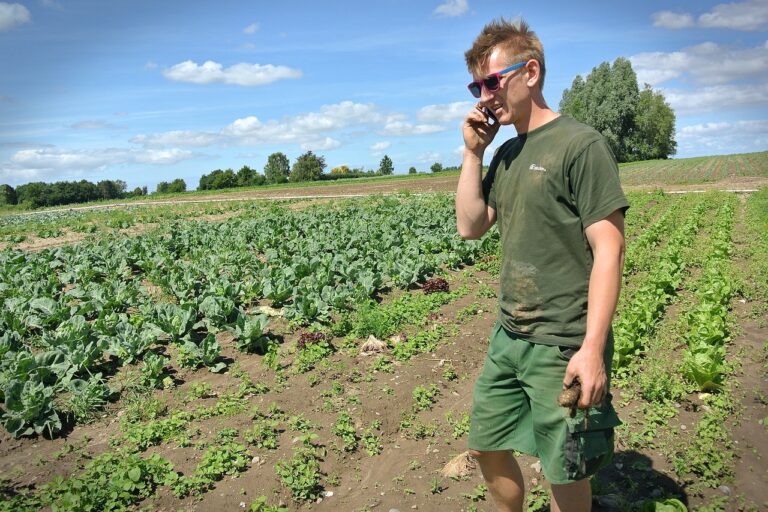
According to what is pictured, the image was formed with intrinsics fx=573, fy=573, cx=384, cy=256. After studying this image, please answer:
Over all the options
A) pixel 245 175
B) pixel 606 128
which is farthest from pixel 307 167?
pixel 606 128

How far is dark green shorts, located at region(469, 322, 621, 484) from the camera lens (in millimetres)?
2461

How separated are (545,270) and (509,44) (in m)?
1.02

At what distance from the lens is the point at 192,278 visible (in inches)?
361

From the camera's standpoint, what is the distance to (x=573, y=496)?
259 centimetres

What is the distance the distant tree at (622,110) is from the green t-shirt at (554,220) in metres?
68.9

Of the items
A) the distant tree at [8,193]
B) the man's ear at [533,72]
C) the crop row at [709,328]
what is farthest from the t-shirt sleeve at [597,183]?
the distant tree at [8,193]

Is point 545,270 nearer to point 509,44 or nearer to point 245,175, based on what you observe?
point 509,44

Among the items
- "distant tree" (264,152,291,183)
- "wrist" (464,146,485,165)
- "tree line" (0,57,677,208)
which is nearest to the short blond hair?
"wrist" (464,146,485,165)

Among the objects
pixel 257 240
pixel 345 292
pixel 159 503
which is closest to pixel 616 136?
pixel 257 240

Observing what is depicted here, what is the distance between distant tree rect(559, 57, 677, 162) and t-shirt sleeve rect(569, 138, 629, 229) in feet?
227

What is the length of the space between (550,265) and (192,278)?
7.65 m

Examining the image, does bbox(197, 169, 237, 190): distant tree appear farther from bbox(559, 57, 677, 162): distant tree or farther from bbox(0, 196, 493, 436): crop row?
bbox(0, 196, 493, 436): crop row

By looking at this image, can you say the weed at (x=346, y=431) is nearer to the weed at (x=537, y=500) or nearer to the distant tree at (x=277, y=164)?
the weed at (x=537, y=500)

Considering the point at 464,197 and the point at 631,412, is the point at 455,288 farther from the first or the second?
the point at 464,197
